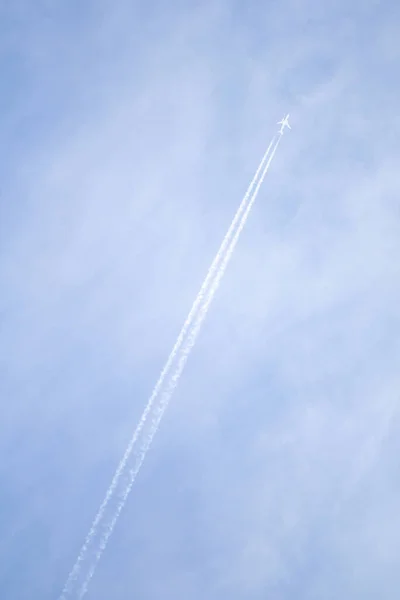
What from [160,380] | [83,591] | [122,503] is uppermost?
[160,380]

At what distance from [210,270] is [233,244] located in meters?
3.42

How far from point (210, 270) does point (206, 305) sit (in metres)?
3.33

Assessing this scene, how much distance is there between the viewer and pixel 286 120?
55969 millimetres

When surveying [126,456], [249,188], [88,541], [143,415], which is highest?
[249,188]

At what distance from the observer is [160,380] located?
56.0 metres

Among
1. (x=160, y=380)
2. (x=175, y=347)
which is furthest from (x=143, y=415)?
(x=175, y=347)

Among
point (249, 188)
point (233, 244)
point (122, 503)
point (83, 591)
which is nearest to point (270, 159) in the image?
point (249, 188)

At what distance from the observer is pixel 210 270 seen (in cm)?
5594

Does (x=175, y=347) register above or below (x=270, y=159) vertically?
below

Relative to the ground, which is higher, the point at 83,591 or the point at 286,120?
the point at 286,120

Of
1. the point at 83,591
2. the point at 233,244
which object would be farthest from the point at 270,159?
the point at 83,591

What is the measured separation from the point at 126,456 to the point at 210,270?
19400 millimetres

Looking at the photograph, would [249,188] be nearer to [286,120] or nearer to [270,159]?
[270,159]

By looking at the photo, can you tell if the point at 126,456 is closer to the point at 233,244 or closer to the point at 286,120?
the point at 233,244
